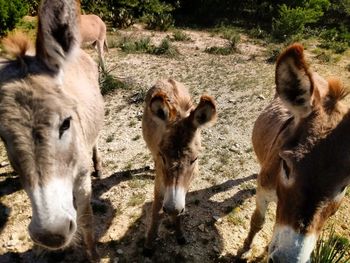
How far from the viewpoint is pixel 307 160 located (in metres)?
2.54

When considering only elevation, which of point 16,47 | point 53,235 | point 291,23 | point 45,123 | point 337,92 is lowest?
point 291,23

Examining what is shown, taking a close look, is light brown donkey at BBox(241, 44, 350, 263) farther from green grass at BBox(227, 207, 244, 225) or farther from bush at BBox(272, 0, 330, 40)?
bush at BBox(272, 0, 330, 40)

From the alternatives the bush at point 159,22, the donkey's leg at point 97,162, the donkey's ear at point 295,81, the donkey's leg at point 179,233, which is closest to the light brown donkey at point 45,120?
the donkey's ear at point 295,81

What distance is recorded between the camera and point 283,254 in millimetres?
2600

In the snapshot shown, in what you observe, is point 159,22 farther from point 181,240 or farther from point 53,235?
point 53,235

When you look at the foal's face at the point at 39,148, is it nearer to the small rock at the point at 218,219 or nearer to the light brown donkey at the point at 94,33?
the small rock at the point at 218,219

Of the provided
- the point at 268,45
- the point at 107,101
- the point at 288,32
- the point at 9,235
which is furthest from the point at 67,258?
the point at 288,32

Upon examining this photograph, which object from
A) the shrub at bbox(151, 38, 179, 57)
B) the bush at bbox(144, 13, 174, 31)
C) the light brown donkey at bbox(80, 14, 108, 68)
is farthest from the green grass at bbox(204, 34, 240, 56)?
the light brown donkey at bbox(80, 14, 108, 68)

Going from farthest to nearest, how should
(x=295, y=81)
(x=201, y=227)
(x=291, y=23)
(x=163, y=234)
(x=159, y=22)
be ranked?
1. (x=159, y=22)
2. (x=291, y=23)
3. (x=201, y=227)
4. (x=163, y=234)
5. (x=295, y=81)

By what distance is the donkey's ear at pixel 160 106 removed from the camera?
146 inches

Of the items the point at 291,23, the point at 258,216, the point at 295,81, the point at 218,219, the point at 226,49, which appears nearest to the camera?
the point at 295,81

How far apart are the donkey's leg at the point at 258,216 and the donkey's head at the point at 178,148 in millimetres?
868

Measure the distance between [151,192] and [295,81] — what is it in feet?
11.7

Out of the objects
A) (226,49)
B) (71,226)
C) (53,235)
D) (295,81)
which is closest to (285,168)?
(295,81)
